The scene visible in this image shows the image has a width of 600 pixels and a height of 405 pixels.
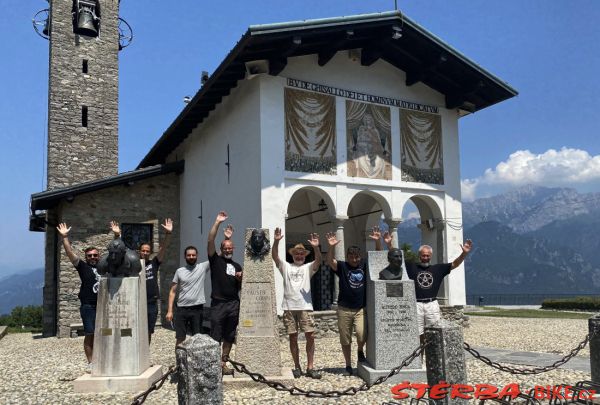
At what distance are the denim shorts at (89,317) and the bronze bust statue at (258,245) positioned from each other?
2.34 meters

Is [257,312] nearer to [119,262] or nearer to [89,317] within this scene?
[119,262]

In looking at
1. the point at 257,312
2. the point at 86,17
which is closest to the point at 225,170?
the point at 257,312

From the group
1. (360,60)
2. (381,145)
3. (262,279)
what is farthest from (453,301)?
(262,279)

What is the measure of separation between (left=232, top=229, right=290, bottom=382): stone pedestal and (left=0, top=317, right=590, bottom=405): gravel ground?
343mm

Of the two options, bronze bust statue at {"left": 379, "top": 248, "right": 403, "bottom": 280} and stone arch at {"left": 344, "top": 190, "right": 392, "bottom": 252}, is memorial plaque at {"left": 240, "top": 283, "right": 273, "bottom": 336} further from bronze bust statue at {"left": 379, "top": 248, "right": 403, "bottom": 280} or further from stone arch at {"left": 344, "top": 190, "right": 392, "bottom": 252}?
stone arch at {"left": 344, "top": 190, "right": 392, "bottom": 252}

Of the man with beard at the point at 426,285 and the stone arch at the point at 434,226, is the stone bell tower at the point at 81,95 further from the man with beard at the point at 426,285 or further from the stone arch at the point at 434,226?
the man with beard at the point at 426,285

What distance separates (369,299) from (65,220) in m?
11.9

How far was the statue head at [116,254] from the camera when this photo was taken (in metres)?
6.65

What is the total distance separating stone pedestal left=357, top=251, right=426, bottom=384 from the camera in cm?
688

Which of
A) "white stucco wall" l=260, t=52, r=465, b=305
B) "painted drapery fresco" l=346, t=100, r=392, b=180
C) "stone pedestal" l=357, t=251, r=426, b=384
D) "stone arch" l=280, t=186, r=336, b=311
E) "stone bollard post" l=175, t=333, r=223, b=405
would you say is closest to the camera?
"stone bollard post" l=175, t=333, r=223, b=405

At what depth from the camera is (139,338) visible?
6.68 meters

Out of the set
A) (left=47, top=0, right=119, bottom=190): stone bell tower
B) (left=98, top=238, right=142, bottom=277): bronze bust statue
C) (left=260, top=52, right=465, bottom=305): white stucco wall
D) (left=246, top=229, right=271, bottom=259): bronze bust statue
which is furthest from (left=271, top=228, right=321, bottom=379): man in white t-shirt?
(left=47, top=0, right=119, bottom=190): stone bell tower

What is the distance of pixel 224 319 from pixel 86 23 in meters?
19.5

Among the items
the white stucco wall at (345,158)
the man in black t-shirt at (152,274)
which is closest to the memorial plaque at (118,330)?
the man in black t-shirt at (152,274)
